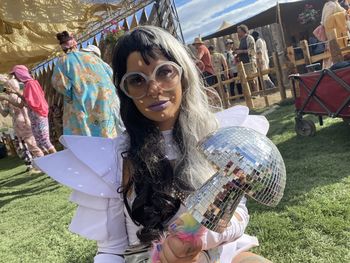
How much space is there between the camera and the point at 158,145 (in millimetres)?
1188

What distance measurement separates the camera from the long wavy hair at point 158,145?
3.61 ft

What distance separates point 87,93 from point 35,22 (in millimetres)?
4051

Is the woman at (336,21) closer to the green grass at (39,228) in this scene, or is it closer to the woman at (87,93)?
the woman at (87,93)

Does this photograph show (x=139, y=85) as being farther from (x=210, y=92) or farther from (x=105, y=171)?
(x=210, y=92)

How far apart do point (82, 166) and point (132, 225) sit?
24 cm

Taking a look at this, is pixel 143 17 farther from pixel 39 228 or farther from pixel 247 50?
pixel 39 228

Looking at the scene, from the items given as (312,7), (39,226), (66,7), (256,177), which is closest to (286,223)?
(256,177)

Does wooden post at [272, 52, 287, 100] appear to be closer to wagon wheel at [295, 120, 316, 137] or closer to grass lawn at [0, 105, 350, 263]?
grass lawn at [0, 105, 350, 263]

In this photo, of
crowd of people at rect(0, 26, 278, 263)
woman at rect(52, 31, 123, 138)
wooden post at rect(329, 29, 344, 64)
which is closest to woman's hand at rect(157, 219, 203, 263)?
crowd of people at rect(0, 26, 278, 263)

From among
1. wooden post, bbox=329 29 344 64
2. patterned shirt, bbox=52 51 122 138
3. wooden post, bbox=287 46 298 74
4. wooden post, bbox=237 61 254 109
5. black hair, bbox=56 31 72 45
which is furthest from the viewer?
wooden post, bbox=237 61 254 109

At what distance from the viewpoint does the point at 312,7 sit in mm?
15242

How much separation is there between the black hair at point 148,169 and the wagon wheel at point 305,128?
11.1ft

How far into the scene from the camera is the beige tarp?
21.2 ft

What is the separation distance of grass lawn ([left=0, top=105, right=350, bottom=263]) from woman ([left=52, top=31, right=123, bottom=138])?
0.86 metres
